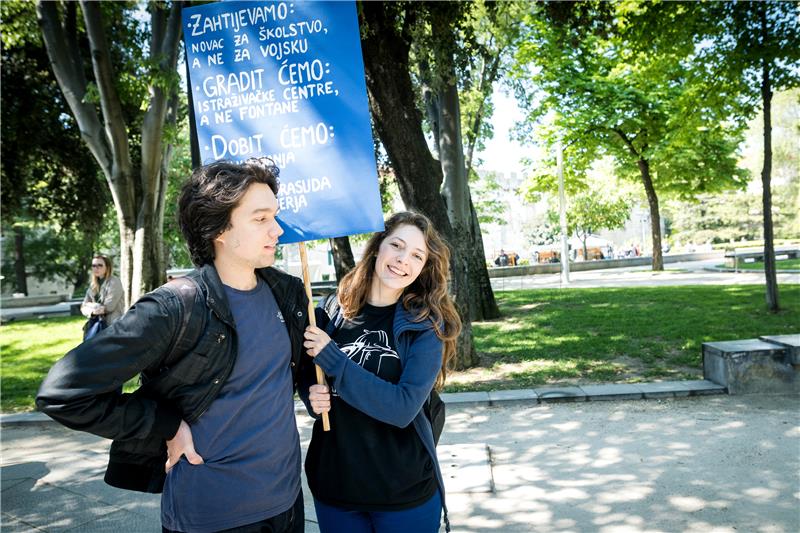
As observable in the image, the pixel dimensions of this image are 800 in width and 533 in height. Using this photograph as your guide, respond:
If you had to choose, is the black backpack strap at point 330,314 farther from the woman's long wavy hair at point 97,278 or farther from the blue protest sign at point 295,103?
the woman's long wavy hair at point 97,278

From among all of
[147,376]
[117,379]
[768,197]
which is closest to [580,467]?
[147,376]

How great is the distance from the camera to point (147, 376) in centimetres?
197

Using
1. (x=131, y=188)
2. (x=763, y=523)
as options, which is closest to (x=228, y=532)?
(x=763, y=523)

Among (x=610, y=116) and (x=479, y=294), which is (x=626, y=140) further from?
(x=479, y=294)

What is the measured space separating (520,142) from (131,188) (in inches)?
642

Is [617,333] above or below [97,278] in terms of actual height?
below

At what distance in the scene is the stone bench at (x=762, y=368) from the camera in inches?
253

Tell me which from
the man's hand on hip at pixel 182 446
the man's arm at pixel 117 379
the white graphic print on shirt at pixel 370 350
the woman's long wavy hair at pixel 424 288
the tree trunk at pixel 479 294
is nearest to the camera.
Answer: the man's arm at pixel 117 379

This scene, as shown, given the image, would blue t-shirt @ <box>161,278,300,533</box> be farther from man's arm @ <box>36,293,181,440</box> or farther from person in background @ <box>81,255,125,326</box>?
person in background @ <box>81,255,125,326</box>

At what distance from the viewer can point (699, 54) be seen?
1105 cm

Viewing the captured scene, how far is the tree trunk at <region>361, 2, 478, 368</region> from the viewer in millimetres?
7910

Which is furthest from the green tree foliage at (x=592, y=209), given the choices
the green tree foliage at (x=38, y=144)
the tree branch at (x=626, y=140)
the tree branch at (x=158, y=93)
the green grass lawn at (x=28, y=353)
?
the tree branch at (x=158, y=93)

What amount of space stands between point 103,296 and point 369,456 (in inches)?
279

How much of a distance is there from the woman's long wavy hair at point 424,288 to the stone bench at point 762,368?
4.99m
